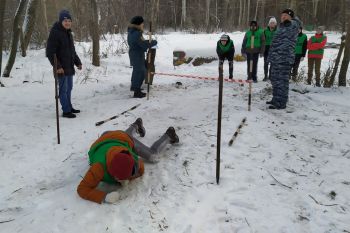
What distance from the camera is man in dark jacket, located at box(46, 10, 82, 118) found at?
6.52m

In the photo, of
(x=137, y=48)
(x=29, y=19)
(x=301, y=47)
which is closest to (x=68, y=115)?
(x=137, y=48)

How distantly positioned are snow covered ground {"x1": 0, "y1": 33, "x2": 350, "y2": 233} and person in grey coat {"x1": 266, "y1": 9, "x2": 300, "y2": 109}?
15.0 inches

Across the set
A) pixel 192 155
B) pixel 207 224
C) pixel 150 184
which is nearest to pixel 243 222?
pixel 207 224

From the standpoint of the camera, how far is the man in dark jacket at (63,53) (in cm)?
652

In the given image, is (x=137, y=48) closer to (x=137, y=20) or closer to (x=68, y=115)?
(x=137, y=20)

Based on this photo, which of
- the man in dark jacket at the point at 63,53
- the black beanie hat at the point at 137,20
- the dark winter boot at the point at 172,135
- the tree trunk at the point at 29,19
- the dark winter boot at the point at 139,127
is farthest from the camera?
the tree trunk at the point at 29,19

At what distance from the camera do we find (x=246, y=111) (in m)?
7.14

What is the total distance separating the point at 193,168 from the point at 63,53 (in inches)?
149

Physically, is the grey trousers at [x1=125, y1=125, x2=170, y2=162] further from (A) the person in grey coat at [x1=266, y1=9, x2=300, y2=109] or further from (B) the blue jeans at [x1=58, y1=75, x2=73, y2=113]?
(A) the person in grey coat at [x1=266, y1=9, x2=300, y2=109]

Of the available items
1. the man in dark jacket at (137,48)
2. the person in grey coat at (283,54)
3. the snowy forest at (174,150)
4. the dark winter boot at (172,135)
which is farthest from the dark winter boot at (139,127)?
the person in grey coat at (283,54)

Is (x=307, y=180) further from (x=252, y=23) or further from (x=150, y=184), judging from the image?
(x=252, y=23)

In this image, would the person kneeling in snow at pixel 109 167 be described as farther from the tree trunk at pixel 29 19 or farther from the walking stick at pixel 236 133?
the tree trunk at pixel 29 19

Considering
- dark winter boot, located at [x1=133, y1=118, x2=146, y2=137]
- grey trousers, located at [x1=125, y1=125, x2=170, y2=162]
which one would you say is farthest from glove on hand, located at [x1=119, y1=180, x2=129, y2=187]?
dark winter boot, located at [x1=133, y1=118, x2=146, y2=137]

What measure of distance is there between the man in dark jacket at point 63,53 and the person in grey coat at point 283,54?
4372 millimetres
